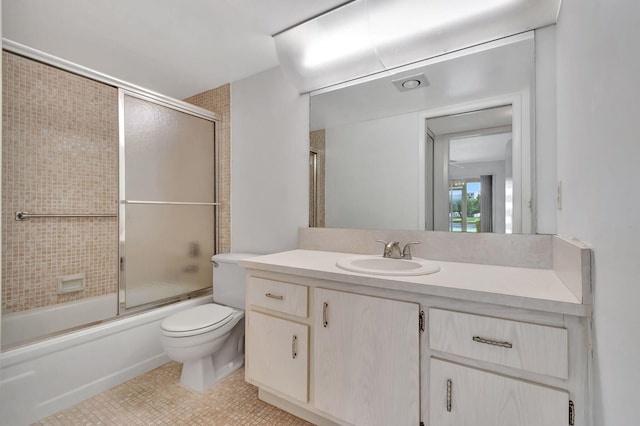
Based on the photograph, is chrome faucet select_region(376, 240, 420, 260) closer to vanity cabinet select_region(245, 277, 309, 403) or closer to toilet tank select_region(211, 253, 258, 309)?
vanity cabinet select_region(245, 277, 309, 403)

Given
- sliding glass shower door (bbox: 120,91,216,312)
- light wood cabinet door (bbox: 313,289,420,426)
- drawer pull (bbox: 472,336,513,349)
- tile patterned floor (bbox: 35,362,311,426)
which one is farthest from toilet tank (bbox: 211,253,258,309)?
drawer pull (bbox: 472,336,513,349)

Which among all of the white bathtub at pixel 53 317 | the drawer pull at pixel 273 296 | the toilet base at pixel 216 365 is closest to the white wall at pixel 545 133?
the drawer pull at pixel 273 296

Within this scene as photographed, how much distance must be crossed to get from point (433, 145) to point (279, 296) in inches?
45.4

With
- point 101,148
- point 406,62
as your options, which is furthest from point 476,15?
point 101,148

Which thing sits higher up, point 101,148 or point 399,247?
point 101,148

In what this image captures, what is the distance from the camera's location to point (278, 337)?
1419 mm

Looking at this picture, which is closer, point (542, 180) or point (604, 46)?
point (604, 46)

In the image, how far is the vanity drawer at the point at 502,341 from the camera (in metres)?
0.85

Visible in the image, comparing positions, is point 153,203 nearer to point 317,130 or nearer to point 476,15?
point 317,130

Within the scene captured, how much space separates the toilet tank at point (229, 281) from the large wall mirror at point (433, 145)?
0.67 metres

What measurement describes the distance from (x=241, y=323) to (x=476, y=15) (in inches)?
87.9

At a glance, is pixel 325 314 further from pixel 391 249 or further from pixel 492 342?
pixel 492 342

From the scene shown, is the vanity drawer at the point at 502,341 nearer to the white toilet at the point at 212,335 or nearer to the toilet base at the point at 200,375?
the white toilet at the point at 212,335

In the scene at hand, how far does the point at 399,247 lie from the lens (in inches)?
61.9
